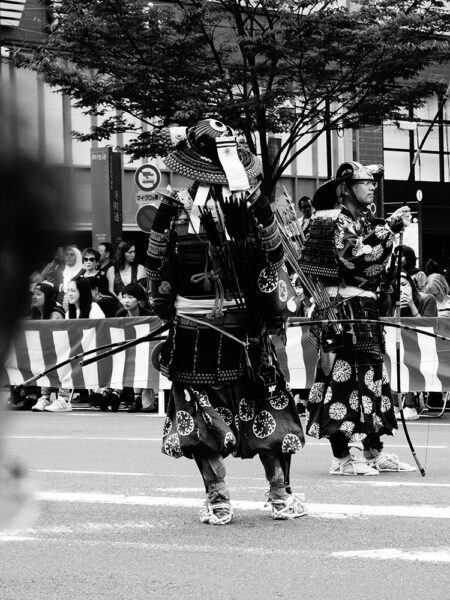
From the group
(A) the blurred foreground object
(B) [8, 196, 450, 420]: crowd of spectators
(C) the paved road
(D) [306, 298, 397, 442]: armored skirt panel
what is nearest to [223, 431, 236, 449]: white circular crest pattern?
(C) the paved road

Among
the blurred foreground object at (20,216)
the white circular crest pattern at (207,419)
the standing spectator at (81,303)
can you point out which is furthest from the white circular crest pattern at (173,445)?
the standing spectator at (81,303)

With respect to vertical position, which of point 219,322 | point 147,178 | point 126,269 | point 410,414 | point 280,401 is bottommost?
point 410,414

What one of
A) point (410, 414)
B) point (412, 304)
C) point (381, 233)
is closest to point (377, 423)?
point (381, 233)

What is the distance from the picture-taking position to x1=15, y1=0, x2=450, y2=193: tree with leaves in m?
18.3

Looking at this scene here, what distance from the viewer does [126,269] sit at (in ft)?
49.4

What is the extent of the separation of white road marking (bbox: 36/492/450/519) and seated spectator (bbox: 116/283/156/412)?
763 cm

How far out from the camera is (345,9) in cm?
1906

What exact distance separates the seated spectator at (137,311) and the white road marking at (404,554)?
9.56 meters

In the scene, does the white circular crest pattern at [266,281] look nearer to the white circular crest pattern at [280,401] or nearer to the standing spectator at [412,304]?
the white circular crest pattern at [280,401]

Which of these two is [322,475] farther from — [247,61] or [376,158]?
[376,158]

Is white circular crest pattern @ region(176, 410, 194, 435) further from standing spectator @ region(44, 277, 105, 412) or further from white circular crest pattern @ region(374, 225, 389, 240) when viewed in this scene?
standing spectator @ region(44, 277, 105, 412)

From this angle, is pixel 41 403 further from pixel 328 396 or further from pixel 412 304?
pixel 328 396

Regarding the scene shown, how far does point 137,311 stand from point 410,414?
3630mm

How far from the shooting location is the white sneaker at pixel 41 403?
14570 millimetres
